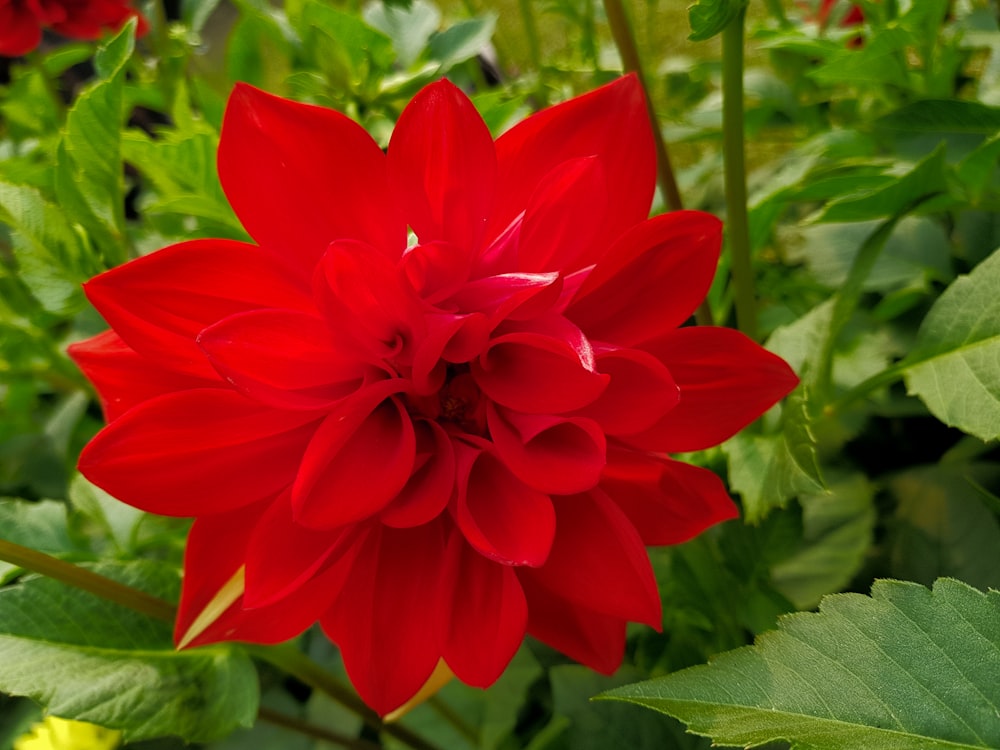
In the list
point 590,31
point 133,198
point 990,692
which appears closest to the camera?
point 990,692

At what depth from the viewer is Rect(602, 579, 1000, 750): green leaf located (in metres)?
0.26

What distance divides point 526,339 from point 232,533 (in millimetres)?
134

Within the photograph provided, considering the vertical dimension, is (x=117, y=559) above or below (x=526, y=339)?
below

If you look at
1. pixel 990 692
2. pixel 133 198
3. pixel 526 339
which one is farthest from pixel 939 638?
pixel 133 198

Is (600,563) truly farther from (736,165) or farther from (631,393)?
(736,165)

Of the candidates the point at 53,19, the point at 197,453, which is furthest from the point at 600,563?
the point at 53,19

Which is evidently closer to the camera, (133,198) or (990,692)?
(990,692)

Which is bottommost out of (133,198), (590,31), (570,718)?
(133,198)

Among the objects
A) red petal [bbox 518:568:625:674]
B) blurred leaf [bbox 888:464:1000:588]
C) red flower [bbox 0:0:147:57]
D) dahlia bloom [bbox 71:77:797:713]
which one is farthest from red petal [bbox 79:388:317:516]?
red flower [bbox 0:0:147:57]

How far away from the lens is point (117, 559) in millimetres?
460

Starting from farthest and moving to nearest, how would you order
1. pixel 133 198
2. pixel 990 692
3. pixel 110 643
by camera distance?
1. pixel 133 198
2. pixel 110 643
3. pixel 990 692

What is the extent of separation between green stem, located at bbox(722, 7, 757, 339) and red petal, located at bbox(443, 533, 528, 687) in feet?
0.65

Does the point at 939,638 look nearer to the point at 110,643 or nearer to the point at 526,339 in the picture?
the point at 526,339

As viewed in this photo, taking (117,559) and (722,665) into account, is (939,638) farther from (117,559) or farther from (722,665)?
(117,559)
